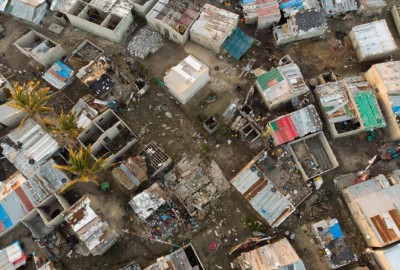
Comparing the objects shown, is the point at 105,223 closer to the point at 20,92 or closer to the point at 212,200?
the point at 212,200

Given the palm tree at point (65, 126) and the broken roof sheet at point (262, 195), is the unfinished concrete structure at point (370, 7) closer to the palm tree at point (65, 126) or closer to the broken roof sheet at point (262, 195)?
the broken roof sheet at point (262, 195)

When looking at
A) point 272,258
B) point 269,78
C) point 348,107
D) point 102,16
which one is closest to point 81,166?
point 102,16

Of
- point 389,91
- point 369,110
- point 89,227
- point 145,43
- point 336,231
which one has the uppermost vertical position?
point 389,91

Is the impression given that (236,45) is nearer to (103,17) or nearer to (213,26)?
(213,26)

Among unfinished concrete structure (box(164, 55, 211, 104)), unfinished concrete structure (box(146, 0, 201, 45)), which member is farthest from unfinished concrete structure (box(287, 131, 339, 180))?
unfinished concrete structure (box(146, 0, 201, 45))

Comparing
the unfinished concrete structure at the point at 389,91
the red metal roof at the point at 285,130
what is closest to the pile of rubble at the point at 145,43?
the red metal roof at the point at 285,130

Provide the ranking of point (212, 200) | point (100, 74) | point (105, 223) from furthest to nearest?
point (100, 74) → point (212, 200) → point (105, 223)

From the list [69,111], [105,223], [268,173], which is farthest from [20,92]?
[268,173]
